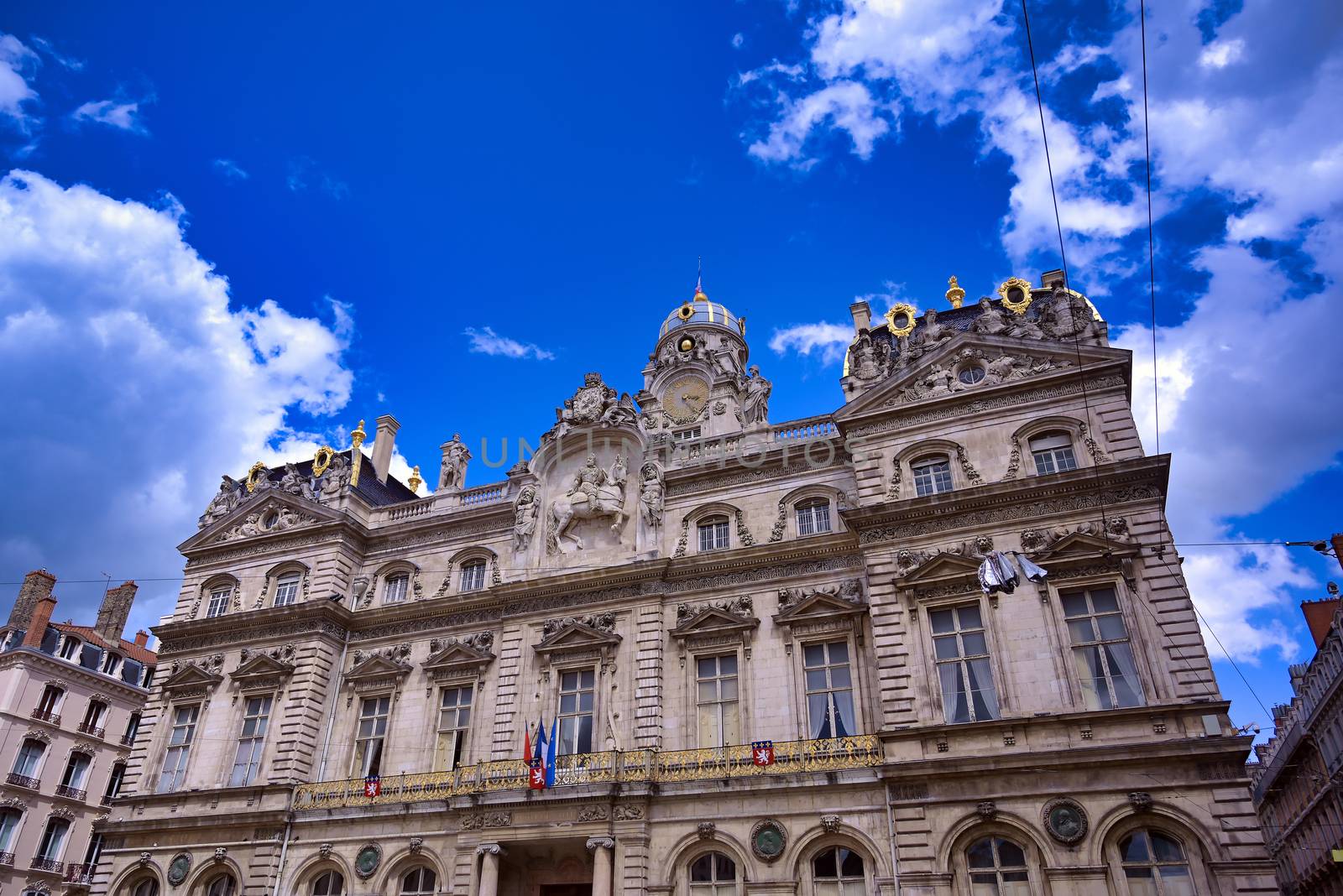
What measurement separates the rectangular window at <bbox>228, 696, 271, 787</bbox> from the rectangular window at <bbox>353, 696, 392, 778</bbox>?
308 cm

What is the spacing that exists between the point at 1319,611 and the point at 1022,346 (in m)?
30.0

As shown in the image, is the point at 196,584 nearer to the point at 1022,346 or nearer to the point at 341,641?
the point at 341,641

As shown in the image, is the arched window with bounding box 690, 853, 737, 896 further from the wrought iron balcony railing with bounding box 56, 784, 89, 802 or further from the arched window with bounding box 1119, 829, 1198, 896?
the wrought iron balcony railing with bounding box 56, 784, 89, 802

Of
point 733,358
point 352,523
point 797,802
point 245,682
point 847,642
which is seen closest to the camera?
point 797,802

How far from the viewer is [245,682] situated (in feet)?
105

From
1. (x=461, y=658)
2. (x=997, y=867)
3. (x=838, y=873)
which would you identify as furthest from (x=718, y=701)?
(x=461, y=658)

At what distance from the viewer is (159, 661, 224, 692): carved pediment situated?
32594 mm

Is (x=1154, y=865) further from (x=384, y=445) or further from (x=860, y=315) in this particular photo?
(x=384, y=445)

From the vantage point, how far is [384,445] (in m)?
41.4

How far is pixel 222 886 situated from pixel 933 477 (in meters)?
25.1

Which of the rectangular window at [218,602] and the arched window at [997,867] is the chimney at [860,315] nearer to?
the arched window at [997,867]

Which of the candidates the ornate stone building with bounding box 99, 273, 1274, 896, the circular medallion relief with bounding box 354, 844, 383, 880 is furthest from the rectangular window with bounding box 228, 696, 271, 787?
the circular medallion relief with bounding box 354, 844, 383, 880

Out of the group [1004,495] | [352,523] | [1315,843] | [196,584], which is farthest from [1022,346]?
Answer: [1315,843]

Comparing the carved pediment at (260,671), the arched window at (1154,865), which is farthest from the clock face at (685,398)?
the arched window at (1154,865)
